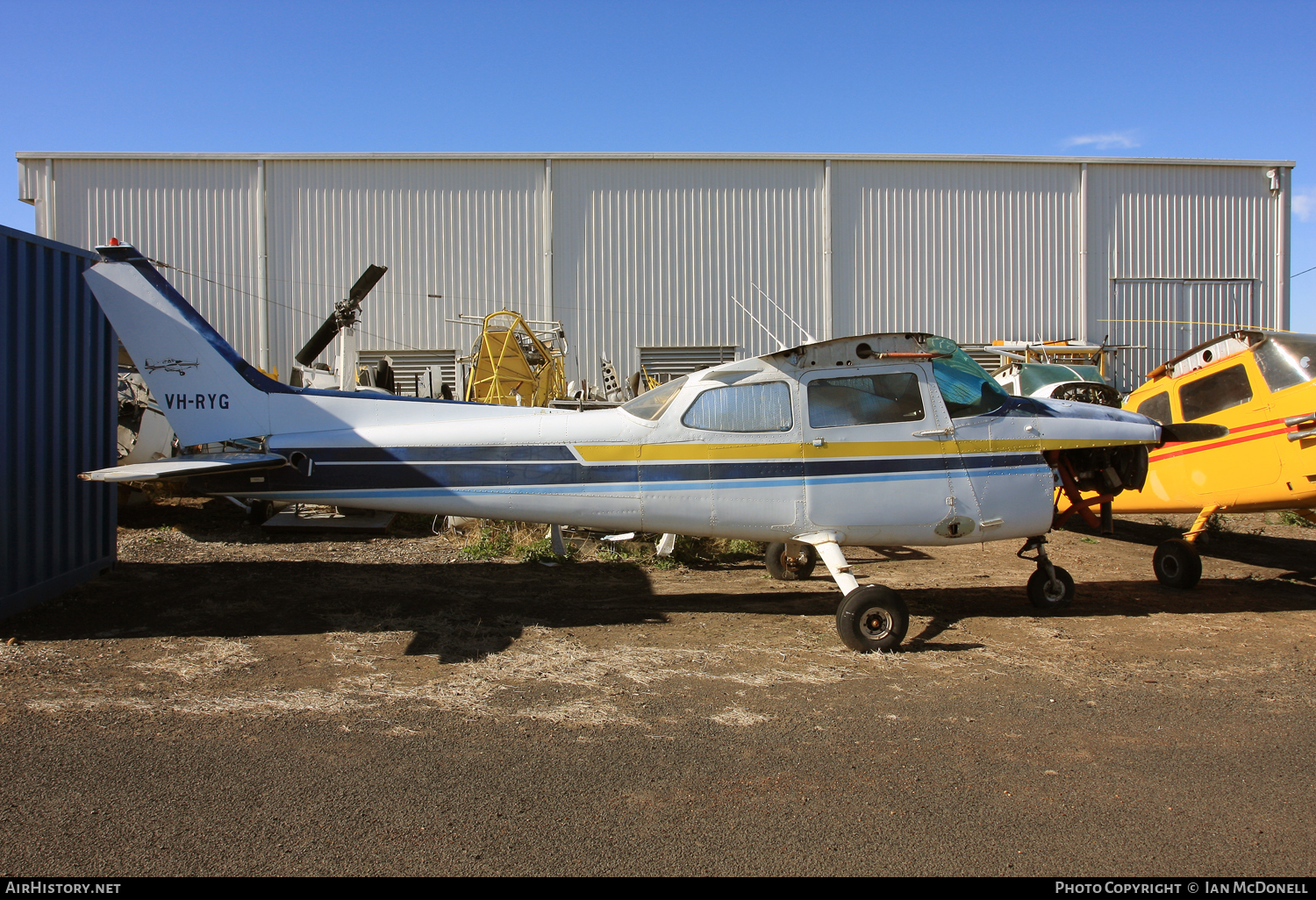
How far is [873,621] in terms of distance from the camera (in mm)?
5371

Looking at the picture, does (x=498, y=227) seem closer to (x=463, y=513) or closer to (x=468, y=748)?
(x=463, y=513)

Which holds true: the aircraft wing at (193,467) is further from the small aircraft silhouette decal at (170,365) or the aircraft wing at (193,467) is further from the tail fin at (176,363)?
the small aircraft silhouette decal at (170,365)

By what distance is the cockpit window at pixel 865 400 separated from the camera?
233 inches

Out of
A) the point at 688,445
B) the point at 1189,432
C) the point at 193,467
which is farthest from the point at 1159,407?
the point at 193,467

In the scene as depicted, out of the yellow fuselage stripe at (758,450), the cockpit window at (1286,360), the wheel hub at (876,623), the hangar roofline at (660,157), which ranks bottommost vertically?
the wheel hub at (876,623)

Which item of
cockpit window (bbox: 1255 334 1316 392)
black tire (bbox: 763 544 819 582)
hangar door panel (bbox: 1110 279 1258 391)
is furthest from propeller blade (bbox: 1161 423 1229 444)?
hangar door panel (bbox: 1110 279 1258 391)

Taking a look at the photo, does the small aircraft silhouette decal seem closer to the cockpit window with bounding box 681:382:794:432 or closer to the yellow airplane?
the cockpit window with bounding box 681:382:794:432

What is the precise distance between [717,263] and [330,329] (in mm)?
8079

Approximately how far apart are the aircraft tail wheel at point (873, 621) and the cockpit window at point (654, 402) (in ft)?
6.64

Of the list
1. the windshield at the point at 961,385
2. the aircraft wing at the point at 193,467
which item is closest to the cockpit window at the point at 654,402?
the windshield at the point at 961,385

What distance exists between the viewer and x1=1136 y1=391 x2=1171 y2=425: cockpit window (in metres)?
8.34

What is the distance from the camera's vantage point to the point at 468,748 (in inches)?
148

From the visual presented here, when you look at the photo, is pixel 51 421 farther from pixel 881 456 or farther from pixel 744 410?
pixel 881 456
